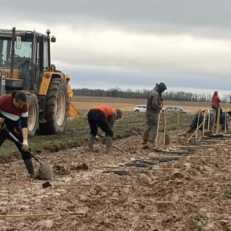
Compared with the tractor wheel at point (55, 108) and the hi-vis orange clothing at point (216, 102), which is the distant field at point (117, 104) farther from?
the tractor wheel at point (55, 108)

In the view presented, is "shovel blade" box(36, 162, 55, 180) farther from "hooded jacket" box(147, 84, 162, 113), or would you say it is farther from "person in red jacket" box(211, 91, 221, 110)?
"person in red jacket" box(211, 91, 221, 110)

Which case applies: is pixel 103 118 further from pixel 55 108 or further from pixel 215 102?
pixel 215 102

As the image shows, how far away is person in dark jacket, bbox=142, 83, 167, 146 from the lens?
1459 cm

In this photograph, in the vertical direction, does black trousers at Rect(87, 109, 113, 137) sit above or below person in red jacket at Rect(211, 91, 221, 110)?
below

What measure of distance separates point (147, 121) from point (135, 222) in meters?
9.15

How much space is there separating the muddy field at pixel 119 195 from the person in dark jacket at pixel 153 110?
2.37 meters

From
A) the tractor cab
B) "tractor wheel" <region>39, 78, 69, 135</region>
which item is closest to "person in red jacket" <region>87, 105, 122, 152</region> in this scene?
the tractor cab

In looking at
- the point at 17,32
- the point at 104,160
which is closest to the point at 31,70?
the point at 17,32

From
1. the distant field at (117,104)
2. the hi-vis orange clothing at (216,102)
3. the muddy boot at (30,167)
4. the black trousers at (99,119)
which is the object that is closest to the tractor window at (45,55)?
the black trousers at (99,119)

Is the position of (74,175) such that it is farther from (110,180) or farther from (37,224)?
(37,224)

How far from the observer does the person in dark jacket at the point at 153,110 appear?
47.9 ft

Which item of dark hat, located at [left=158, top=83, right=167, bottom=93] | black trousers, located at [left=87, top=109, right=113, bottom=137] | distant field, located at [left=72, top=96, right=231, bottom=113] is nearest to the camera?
black trousers, located at [left=87, top=109, right=113, bottom=137]

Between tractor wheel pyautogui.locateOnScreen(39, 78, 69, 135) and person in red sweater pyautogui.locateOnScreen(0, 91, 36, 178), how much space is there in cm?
689

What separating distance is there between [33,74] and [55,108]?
1441 mm
